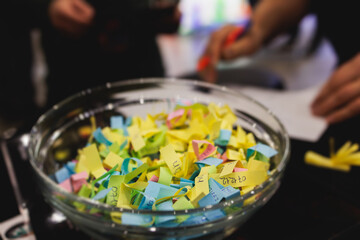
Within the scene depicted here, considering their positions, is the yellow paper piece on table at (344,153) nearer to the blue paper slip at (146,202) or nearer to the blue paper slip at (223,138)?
the blue paper slip at (223,138)

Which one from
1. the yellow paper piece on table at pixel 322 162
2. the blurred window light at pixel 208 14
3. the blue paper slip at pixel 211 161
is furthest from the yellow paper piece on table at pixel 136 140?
the blurred window light at pixel 208 14

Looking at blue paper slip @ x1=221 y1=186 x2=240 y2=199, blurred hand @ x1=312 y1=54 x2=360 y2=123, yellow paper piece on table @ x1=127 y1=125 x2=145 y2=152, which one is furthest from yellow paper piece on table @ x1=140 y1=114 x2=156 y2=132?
blurred hand @ x1=312 y1=54 x2=360 y2=123

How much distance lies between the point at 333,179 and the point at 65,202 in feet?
1.73

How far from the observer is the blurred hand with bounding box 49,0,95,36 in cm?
120

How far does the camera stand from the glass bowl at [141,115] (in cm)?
41

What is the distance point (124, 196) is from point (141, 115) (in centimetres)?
30

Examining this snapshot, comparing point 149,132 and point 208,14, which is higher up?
point 149,132

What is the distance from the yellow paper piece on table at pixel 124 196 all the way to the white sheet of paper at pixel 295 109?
521 mm

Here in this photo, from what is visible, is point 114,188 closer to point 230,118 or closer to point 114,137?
point 114,137

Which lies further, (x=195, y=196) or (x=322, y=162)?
(x=322, y=162)

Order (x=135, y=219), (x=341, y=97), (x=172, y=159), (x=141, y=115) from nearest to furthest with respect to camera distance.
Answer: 1. (x=135, y=219)
2. (x=172, y=159)
3. (x=141, y=115)
4. (x=341, y=97)

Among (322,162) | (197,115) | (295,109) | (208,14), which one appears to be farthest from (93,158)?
(208,14)

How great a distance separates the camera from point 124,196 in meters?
0.45

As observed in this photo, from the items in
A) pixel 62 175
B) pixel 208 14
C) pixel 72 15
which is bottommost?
pixel 208 14
